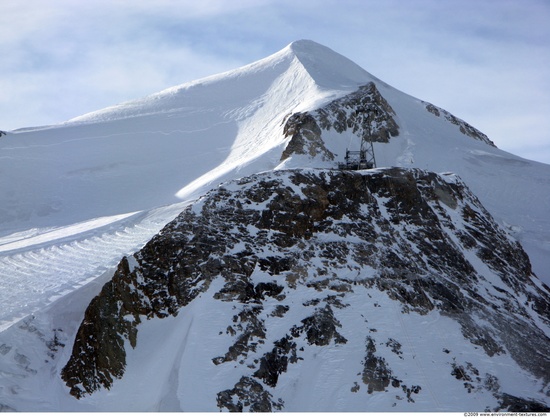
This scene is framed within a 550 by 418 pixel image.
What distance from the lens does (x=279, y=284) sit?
132 feet

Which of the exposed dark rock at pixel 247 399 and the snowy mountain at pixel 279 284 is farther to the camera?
the snowy mountain at pixel 279 284

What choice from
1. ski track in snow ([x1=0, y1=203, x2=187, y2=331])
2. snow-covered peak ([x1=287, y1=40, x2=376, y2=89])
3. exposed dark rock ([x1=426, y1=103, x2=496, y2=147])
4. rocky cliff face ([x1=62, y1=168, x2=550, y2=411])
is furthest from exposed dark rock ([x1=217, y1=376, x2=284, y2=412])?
exposed dark rock ([x1=426, y1=103, x2=496, y2=147])

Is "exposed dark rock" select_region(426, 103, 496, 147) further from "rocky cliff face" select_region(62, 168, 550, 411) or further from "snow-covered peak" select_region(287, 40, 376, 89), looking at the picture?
"rocky cliff face" select_region(62, 168, 550, 411)

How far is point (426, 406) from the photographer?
35.5 meters

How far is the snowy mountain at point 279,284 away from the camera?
1405 inches

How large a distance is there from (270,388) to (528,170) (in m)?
38.7

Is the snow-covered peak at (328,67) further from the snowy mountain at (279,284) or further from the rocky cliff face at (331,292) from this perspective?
the rocky cliff face at (331,292)

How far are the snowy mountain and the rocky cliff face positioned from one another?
0.10m

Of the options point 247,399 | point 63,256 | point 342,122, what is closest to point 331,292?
point 247,399

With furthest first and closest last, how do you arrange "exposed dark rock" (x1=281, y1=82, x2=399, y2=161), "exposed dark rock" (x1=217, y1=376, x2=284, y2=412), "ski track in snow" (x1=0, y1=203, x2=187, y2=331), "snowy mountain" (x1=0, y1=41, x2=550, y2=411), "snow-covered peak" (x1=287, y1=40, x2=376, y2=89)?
"snow-covered peak" (x1=287, y1=40, x2=376, y2=89) < "exposed dark rock" (x1=281, y1=82, x2=399, y2=161) < "ski track in snow" (x1=0, y1=203, x2=187, y2=331) < "snowy mountain" (x1=0, y1=41, x2=550, y2=411) < "exposed dark rock" (x1=217, y1=376, x2=284, y2=412)

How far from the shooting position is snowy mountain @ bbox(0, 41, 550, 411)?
117 feet

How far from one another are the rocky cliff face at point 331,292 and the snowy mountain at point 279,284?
0.31 ft

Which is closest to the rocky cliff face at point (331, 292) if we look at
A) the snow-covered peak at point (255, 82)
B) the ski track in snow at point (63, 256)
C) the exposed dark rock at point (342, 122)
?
the ski track in snow at point (63, 256)

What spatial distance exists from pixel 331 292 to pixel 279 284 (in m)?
2.75
